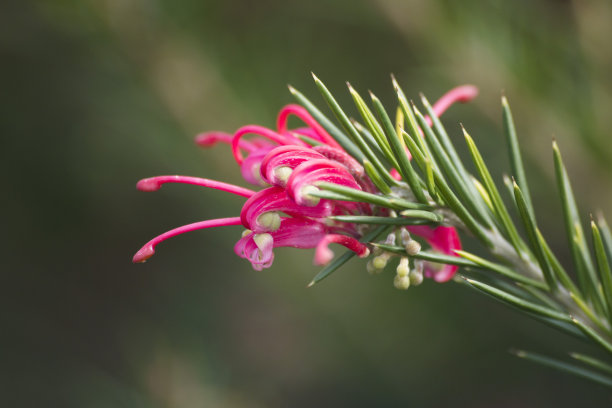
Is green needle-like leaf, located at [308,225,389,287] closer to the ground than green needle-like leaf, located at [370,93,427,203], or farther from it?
closer to the ground

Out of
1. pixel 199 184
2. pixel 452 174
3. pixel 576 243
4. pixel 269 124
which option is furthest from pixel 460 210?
pixel 269 124

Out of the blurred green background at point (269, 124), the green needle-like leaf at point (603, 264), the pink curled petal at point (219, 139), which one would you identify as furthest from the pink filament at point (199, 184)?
the blurred green background at point (269, 124)

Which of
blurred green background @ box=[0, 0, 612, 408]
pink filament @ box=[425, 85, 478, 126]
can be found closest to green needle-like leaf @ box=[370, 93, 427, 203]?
pink filament @ box=[425, 85, 478, 126]

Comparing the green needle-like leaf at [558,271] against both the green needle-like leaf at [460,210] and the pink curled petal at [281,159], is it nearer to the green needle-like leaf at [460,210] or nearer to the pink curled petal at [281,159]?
the green needle-like leaf at [460,210]

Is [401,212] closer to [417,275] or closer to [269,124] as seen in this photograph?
[417,275]

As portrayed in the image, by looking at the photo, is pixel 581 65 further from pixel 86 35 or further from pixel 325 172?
pixel 86 35

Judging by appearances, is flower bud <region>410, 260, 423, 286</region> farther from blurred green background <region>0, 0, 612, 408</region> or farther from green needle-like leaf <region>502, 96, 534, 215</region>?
blurred green background <region>0, 0, 612, 408</region>

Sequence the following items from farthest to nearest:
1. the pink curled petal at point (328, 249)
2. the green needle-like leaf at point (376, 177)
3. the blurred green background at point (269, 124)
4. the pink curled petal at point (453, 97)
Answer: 1. the blurred green background at point (269, 124)
2. the pink curled petal at point (453, 97)
3. the green needle-like leaf at point (376, 177)
4. the pink curled petal at point (328, 249)
